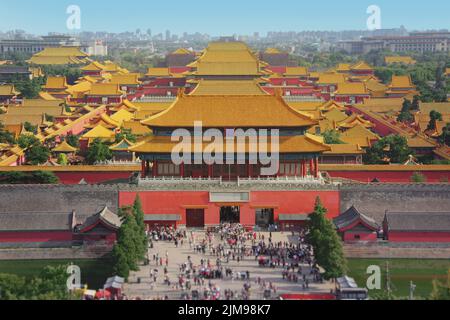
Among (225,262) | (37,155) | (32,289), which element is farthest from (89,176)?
(32,289)

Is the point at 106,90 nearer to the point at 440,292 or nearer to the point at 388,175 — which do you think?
the point at 388,175

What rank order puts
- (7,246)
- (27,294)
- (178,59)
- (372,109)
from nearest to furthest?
(27,294) < (7,246) < (372,109) < (178,59)

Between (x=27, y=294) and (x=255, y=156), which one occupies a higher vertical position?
(x=255, y=156)

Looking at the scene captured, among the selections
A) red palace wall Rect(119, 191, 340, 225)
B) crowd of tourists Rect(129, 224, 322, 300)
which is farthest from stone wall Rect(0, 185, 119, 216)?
crowd of tourists Rect(129, 224, 322, 300)

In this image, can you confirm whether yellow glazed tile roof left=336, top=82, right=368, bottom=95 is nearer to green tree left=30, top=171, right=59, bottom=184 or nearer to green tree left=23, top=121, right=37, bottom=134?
green tree left=23, top=121, right=37, bottom=134

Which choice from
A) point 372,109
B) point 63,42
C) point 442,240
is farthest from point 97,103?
point 63,42
